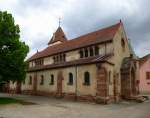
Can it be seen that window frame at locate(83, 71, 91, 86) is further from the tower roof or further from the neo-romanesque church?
the tower roof

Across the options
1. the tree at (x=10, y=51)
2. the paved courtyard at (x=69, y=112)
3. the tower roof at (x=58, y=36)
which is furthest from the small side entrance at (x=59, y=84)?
the tower roof at (x=58, y=36)

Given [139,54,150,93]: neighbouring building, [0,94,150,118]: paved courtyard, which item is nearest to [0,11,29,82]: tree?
[0,94,150,118]: paved courtyard

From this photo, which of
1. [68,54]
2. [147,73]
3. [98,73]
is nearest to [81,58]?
[68,54]

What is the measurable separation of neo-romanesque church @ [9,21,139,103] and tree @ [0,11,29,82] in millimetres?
7152

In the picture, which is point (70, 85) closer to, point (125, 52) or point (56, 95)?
point (56, 95)

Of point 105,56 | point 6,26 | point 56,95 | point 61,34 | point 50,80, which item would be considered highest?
point 61,34

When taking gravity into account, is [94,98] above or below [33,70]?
below

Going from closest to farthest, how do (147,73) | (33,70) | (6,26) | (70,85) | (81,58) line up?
(6,26), (70,85), (81,58), (33,70), (147,73)

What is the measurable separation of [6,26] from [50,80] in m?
12.3

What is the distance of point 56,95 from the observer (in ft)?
104

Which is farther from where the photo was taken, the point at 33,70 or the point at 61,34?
the point at 61,34

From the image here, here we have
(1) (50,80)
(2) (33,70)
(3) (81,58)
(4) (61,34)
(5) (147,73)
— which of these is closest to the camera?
(3) (81,58)

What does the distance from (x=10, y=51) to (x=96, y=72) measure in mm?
10824

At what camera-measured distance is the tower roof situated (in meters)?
52.7
